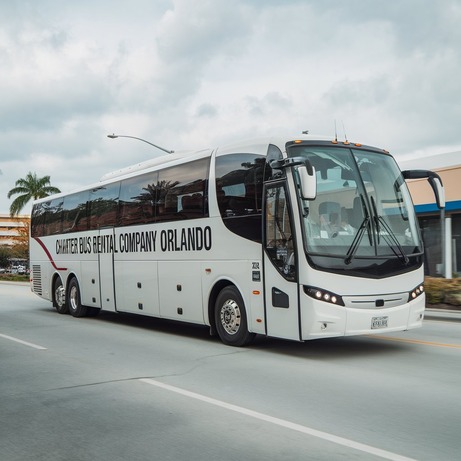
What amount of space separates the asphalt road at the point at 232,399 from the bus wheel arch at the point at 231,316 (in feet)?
0.75

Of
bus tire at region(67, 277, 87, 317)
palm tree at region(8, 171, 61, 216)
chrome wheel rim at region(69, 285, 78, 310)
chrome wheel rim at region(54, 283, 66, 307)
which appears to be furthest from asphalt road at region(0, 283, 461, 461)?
palm tree at region(8, 171, 61, 216)

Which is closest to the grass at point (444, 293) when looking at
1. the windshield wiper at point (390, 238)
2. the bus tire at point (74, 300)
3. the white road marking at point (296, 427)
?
the windshield wiper at point (390, 238)

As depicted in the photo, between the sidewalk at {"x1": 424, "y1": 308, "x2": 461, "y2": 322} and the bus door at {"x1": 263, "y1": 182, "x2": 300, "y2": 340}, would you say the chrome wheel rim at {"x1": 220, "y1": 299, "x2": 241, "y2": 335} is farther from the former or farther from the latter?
the sidewalk at {"x1": 424, "y1": 308, "x2": 461, "y2": 322}

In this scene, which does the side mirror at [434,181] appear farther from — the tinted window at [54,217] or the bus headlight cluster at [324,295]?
the tinted window at [54,217]

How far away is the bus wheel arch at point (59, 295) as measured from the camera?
1766 cm

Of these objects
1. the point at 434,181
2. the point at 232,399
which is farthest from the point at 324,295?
the point at 434,181

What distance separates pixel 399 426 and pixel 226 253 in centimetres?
533

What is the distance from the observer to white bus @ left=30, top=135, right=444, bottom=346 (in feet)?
28.8

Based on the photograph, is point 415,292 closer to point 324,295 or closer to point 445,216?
point 324,295

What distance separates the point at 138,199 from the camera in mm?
13562

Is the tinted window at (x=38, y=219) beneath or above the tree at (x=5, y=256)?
above

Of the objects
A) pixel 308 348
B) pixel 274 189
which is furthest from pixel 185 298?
pixel 274 189

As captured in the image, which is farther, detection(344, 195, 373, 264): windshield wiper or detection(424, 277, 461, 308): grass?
detection(424, 277, 461, 308): grass

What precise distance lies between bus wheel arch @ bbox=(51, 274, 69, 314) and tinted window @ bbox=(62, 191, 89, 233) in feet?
5.30
